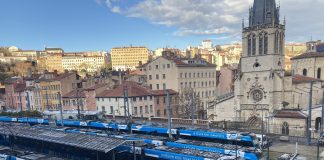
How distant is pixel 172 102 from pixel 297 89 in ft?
85.9

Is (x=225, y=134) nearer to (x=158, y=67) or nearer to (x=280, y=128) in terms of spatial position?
(x=280, y=128)

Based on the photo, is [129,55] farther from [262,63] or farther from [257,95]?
[262,63]

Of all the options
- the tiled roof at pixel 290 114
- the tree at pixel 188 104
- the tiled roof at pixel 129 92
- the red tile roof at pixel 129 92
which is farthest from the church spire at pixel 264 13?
the tiled roof at pixel 129 92

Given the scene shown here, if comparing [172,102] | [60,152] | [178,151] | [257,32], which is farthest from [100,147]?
[172,102]

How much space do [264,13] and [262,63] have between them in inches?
311

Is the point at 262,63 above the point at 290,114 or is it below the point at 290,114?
above

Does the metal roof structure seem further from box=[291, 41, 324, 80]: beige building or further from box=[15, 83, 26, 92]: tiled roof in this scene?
box=[291, 41, 324, 80]: beige building

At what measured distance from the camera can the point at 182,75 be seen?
66.8 m

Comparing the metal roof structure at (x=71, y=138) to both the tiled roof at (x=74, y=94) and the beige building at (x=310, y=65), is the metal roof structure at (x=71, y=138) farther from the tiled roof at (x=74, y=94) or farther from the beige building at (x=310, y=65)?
the beige building at (x=310, y=65)

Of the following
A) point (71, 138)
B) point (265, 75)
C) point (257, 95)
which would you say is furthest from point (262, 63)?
point (71, 138)

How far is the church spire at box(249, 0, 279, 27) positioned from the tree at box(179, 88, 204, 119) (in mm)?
21140

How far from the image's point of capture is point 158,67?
6888cm

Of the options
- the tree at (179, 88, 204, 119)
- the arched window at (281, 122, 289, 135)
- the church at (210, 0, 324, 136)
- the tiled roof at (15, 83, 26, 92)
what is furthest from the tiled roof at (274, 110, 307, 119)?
the tiled roof at (15, 83, 26, 92)

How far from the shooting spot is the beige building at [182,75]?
217 feet
